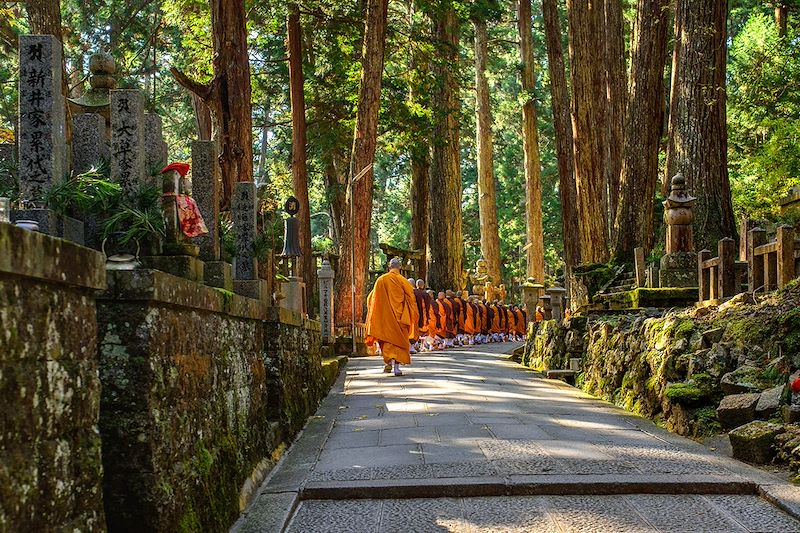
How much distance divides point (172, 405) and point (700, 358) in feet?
17.0

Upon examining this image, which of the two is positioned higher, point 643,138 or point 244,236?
point 643,138

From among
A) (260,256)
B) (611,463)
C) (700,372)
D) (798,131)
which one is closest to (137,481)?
(611,463)

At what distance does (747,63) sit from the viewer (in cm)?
2531

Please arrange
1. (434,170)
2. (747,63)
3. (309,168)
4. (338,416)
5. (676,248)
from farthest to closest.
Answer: (309,168) < (434,170) < (747,63) < (676,248) < (338,416)

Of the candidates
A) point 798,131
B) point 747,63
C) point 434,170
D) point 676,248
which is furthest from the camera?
point 434,170

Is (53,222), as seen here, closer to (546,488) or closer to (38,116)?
(38,116)

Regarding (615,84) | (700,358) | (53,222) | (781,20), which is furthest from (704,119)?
(781,20)

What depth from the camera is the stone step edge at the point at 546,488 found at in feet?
16.9

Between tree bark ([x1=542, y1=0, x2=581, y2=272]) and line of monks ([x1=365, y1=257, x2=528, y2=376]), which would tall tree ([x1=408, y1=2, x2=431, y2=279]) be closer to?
line of monks ([x1=365, y1=257, x2=528, y2=376])

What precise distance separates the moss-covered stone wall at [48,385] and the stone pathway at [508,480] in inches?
75.0

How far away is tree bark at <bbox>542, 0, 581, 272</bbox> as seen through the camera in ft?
72.5

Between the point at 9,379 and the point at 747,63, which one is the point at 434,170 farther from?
the point at 9,379

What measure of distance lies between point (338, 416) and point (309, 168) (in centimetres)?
2103

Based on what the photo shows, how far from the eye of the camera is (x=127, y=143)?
483 cm
